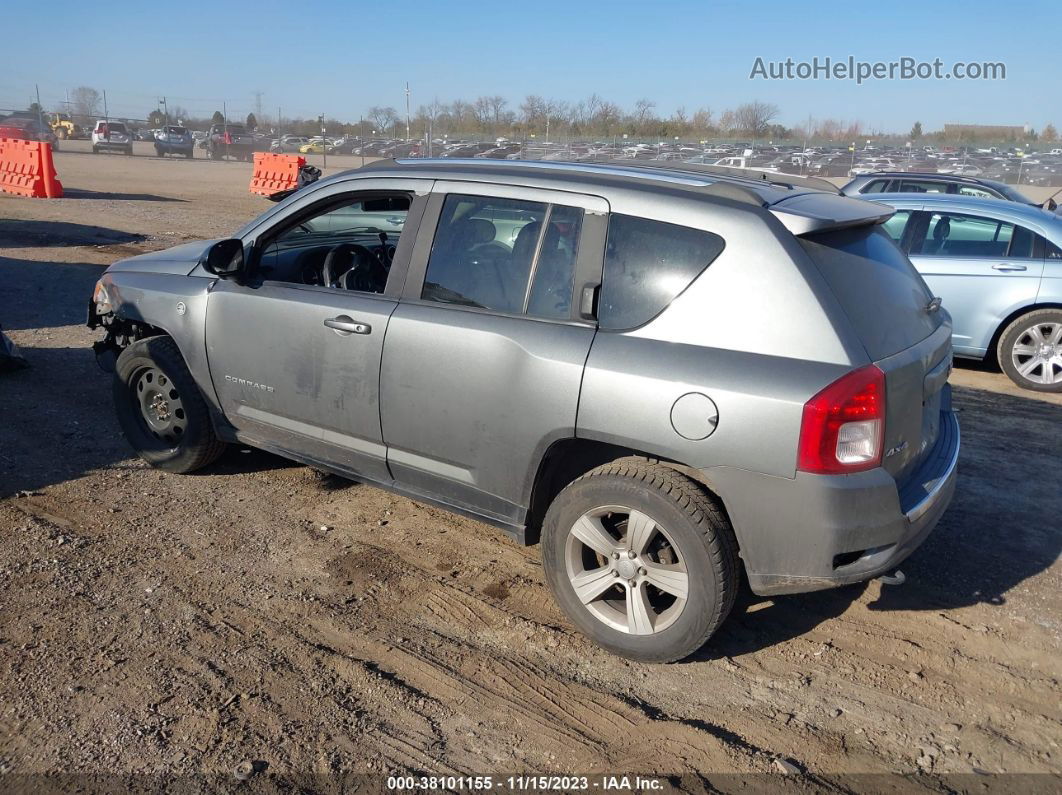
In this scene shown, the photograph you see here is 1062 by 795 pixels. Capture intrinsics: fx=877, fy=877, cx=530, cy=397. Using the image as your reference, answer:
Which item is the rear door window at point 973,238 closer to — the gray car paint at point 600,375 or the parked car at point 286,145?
the gray car paint at point 600,375

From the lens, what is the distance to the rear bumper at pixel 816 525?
320 centimetres

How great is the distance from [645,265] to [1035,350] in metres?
6.20

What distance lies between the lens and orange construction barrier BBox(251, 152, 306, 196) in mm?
24500

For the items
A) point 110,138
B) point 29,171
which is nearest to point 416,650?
point 29,171

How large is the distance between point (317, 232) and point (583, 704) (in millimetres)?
3064

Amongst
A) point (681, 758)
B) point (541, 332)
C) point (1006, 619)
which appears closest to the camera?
point (681, 758)

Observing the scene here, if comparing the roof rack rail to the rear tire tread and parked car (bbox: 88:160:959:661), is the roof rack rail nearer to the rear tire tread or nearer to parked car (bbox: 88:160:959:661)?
parked car (bbox: 88:160:959:661)

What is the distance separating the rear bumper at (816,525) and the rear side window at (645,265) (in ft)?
2.39

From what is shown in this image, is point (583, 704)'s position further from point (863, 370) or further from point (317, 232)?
point (317, 232)

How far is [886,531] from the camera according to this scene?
3311 mm

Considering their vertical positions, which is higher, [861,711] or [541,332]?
[541,332]

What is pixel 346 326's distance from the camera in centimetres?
424

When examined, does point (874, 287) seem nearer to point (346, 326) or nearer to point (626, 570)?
point (626, 570)

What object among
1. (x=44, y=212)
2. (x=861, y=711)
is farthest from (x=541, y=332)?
(x=44, y=212)
